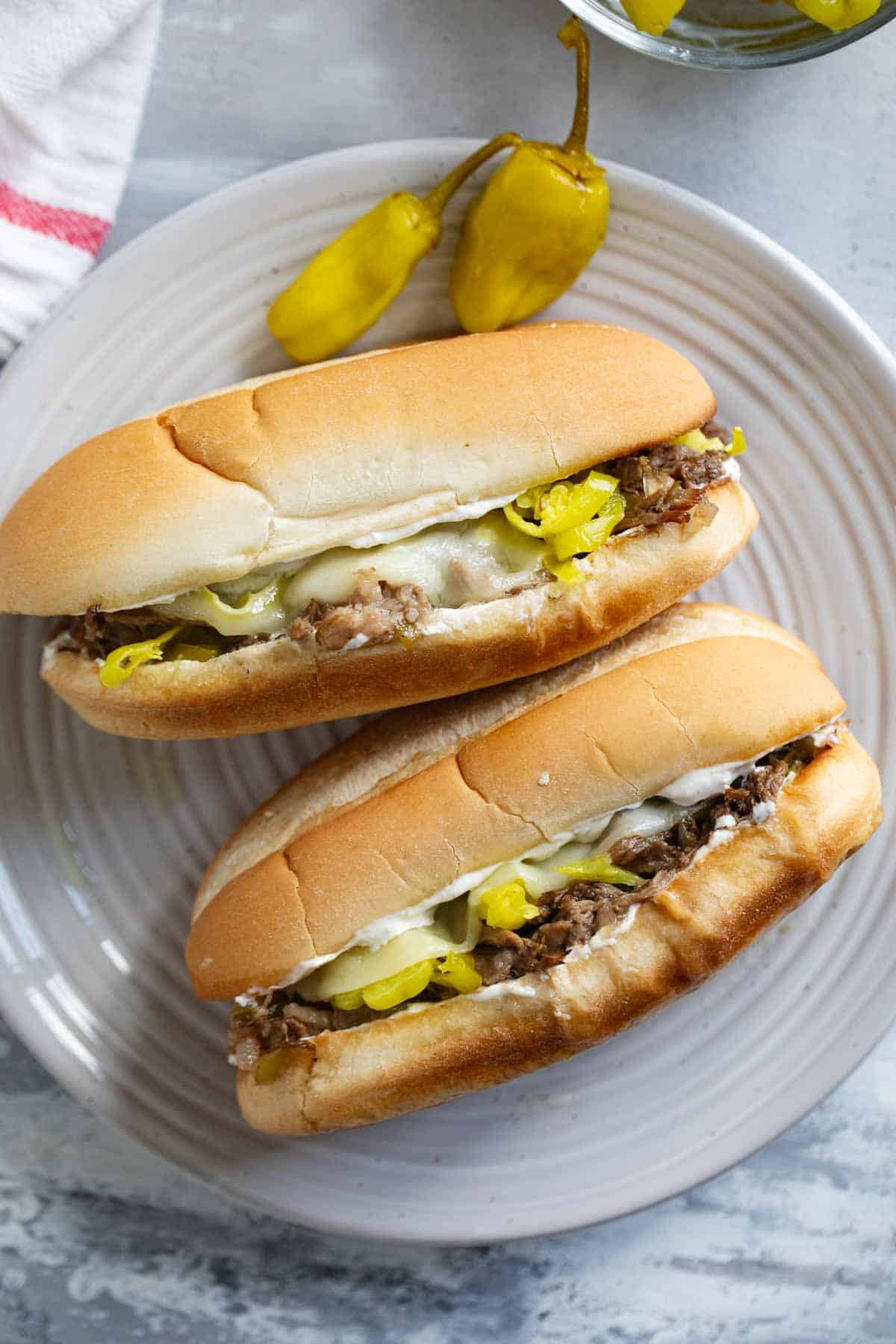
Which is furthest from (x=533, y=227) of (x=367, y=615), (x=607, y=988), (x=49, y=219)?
(x=607, y=988)

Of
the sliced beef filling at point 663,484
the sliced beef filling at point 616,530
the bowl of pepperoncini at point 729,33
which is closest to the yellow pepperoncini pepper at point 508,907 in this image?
the sliced beef filling at point 616,530

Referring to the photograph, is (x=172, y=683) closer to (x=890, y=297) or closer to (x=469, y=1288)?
(x=469, y=1288)

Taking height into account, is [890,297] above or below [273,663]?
above

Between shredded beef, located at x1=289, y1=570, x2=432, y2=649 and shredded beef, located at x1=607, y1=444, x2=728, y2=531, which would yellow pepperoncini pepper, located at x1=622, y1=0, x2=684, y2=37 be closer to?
shredded beef, located at x1=607, y1=444, x2=728, y2=531

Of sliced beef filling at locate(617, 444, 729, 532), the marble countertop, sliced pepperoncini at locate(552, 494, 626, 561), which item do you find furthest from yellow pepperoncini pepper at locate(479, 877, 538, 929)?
the marble countertop

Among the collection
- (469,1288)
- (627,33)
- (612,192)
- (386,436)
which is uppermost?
(627,33)

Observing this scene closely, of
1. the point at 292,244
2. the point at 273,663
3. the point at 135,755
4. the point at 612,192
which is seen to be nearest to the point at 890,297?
the point at 612,192

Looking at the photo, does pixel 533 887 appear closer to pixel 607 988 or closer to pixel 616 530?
pixel 607 988
